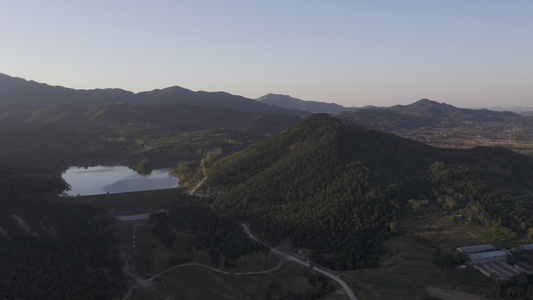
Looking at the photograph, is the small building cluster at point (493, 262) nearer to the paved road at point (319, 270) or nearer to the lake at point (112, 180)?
the paved road at point (319, 270)

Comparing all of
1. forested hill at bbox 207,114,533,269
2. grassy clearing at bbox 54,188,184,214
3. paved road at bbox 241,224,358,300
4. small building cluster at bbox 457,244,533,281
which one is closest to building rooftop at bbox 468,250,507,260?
small building cluster at bbox 457,244,533,281

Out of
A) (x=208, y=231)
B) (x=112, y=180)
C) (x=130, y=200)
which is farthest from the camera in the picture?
(x=112, y=180)

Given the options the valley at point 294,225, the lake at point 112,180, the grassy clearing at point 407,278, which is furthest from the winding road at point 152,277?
the lake at point 112,180

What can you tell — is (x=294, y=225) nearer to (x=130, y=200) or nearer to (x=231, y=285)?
(x=231, y=285)

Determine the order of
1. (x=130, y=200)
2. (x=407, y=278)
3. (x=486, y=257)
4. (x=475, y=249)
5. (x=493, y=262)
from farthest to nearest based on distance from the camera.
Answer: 1. (x=130, y=200)
2. (x=475, y=249)
3. (x=486, y=257)
4. (x=493, y=262)
5. (x=407, y=278)

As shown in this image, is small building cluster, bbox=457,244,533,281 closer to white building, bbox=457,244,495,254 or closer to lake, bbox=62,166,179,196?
white building, bbox=457,244,495,254

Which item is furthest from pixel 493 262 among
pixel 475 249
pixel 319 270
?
pixel 319 270
